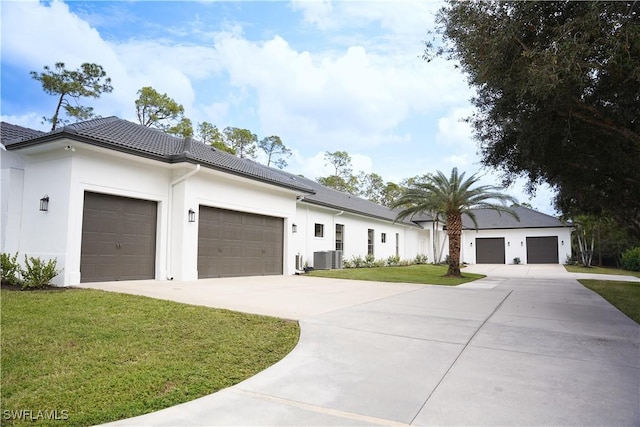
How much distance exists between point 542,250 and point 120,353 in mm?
37735

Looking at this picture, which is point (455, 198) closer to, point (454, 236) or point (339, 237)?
point (454, 236)

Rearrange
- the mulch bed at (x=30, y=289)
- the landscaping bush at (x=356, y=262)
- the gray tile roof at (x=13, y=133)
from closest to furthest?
the mulch bed at (x=30, y=289) → the gray tile roof at (x=13, y=133) → the landscaping bush at (x=356, y=262)

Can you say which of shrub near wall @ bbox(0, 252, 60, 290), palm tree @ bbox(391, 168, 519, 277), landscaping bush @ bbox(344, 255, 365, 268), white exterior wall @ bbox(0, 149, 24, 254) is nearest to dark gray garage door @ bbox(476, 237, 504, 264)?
palm tree @ bbox(391, 168, 519, 277)

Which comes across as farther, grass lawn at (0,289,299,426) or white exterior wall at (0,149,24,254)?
white exterior wall at (0,149,24,254)

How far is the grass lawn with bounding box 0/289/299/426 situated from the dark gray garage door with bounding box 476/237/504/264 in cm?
3483

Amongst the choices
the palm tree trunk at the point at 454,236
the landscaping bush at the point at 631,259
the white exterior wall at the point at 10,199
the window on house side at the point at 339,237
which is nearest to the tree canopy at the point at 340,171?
the window on house side at the point at 339,237

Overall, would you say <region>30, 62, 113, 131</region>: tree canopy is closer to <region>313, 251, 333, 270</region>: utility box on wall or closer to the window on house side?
the window on house side

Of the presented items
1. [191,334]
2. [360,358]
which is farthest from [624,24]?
[191,334]

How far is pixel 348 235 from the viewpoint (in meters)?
23.0

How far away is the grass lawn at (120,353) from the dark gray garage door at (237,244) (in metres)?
5.60

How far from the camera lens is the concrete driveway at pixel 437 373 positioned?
10.5ft

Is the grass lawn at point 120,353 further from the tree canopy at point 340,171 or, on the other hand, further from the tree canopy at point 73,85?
the tree canopy at point 340,171

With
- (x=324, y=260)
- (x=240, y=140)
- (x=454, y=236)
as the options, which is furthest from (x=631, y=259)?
(x=240, y=140)

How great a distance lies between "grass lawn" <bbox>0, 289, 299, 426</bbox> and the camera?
11.1 feet
